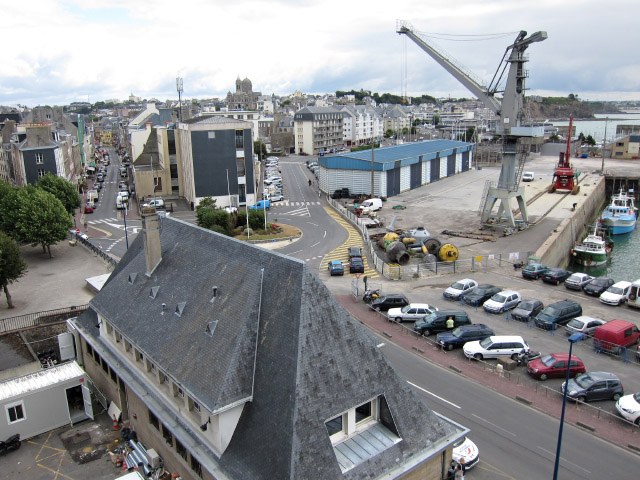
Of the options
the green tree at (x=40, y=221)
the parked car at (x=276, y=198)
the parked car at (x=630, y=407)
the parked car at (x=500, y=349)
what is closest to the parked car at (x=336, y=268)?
the parked car at (x=500, y=349)

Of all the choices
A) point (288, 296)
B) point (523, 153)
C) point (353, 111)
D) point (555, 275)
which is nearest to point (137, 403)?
point (288, 296)

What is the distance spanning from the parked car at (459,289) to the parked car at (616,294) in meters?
9.16

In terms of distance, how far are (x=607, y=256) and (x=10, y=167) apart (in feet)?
294

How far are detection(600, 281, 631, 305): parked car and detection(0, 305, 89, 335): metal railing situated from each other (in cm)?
3809

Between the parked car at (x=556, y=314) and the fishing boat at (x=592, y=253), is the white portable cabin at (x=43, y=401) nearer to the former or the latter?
the parked car at (x=556, y=314)

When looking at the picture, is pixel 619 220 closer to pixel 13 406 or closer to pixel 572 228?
pixel 572 228

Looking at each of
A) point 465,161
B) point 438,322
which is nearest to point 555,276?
point 438,322

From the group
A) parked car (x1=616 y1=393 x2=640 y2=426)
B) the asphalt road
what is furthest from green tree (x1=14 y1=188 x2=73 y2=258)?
parked car (x1=616 y1=393 x2=640 y2=426)

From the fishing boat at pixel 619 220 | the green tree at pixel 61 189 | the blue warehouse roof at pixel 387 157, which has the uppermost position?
the blue warehouse roof at pixel 387 157

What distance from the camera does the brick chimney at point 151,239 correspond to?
82.0 feet

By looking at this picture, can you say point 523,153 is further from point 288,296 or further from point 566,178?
point 288,296

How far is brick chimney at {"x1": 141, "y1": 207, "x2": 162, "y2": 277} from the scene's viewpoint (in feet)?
82.0

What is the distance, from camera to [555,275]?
4181 cm

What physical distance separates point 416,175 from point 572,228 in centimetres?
3176
